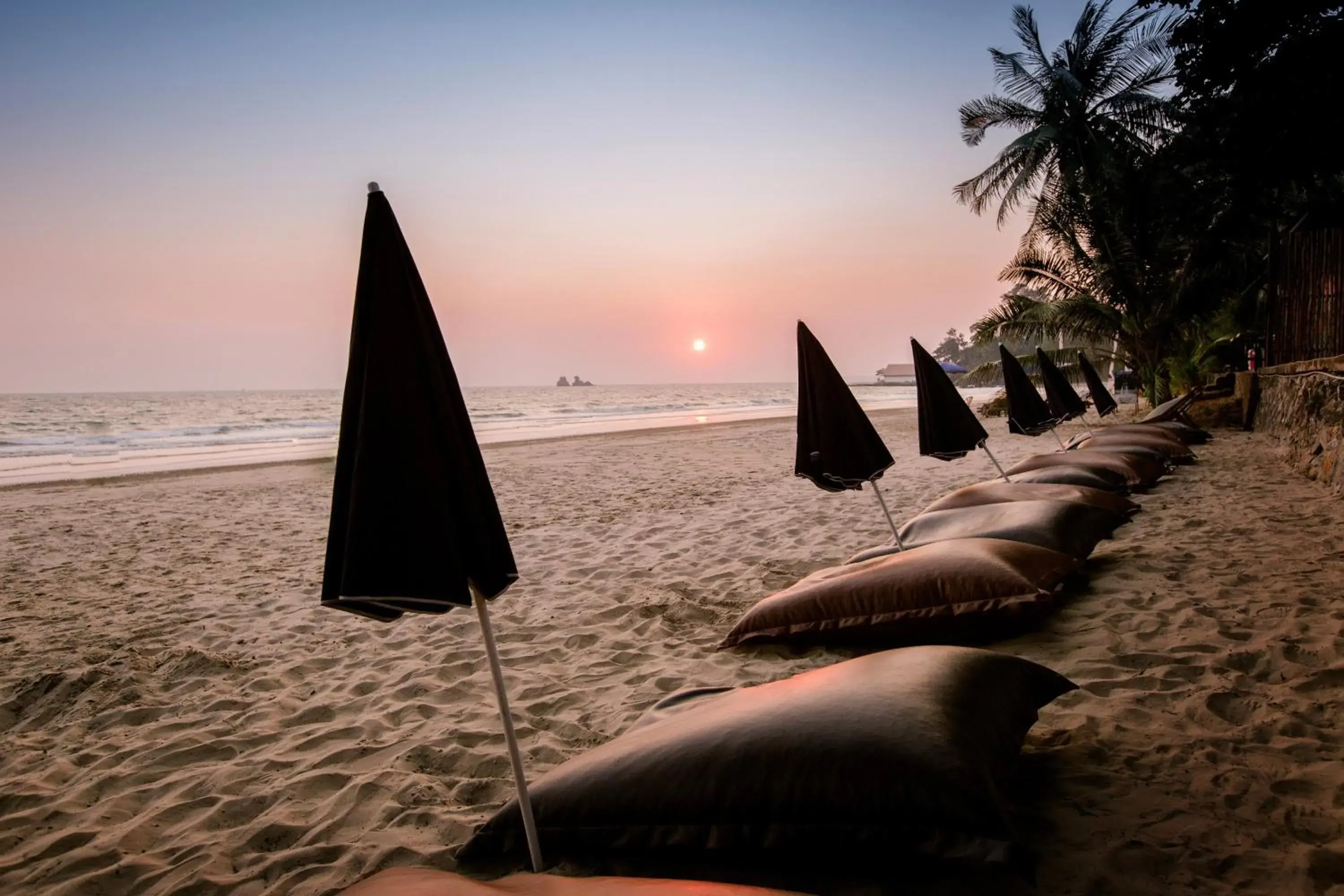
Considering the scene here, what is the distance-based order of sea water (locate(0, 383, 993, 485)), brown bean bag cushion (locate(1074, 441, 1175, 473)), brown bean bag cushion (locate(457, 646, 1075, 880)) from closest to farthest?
brown bean bag cushion (locate(457, 646, 1075, 880)) → brown bean bag cushion (locate(1074, 441, 1175, 473)) → sea water (locate(0, 383, 993, 485))

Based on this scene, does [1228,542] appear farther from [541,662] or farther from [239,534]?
[239,534]

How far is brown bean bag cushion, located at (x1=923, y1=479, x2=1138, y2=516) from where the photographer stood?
5.16 meters

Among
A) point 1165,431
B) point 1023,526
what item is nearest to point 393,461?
point 1023,526

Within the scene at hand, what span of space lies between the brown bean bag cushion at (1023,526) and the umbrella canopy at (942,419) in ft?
2.03

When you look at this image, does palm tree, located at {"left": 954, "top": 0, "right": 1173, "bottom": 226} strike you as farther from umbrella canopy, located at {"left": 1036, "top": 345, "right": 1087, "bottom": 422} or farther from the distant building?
the distant building

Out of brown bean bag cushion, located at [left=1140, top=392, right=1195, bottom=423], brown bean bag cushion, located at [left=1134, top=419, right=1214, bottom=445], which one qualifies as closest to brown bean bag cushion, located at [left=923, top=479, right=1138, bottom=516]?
brown bean bag cushion, located at [left=1134, top=419, right=1214, bottom=445]

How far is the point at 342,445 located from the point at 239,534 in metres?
7.84

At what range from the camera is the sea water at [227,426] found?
63.1 feet

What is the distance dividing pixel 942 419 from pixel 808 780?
173 inches

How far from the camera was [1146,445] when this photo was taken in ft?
27.1

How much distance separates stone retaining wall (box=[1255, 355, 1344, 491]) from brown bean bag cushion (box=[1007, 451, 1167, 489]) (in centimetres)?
134

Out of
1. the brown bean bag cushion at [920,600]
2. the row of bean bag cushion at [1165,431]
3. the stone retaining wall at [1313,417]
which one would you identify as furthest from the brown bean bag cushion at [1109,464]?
the brown bean bag cushion at [920,600]

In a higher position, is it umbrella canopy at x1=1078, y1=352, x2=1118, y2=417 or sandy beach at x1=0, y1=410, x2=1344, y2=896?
umbrella canopy at x1=1078, y1=352, x2=1118, y2=417

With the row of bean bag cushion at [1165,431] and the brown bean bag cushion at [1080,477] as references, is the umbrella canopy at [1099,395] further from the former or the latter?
the brown bean bag cushion at [1080,477]
